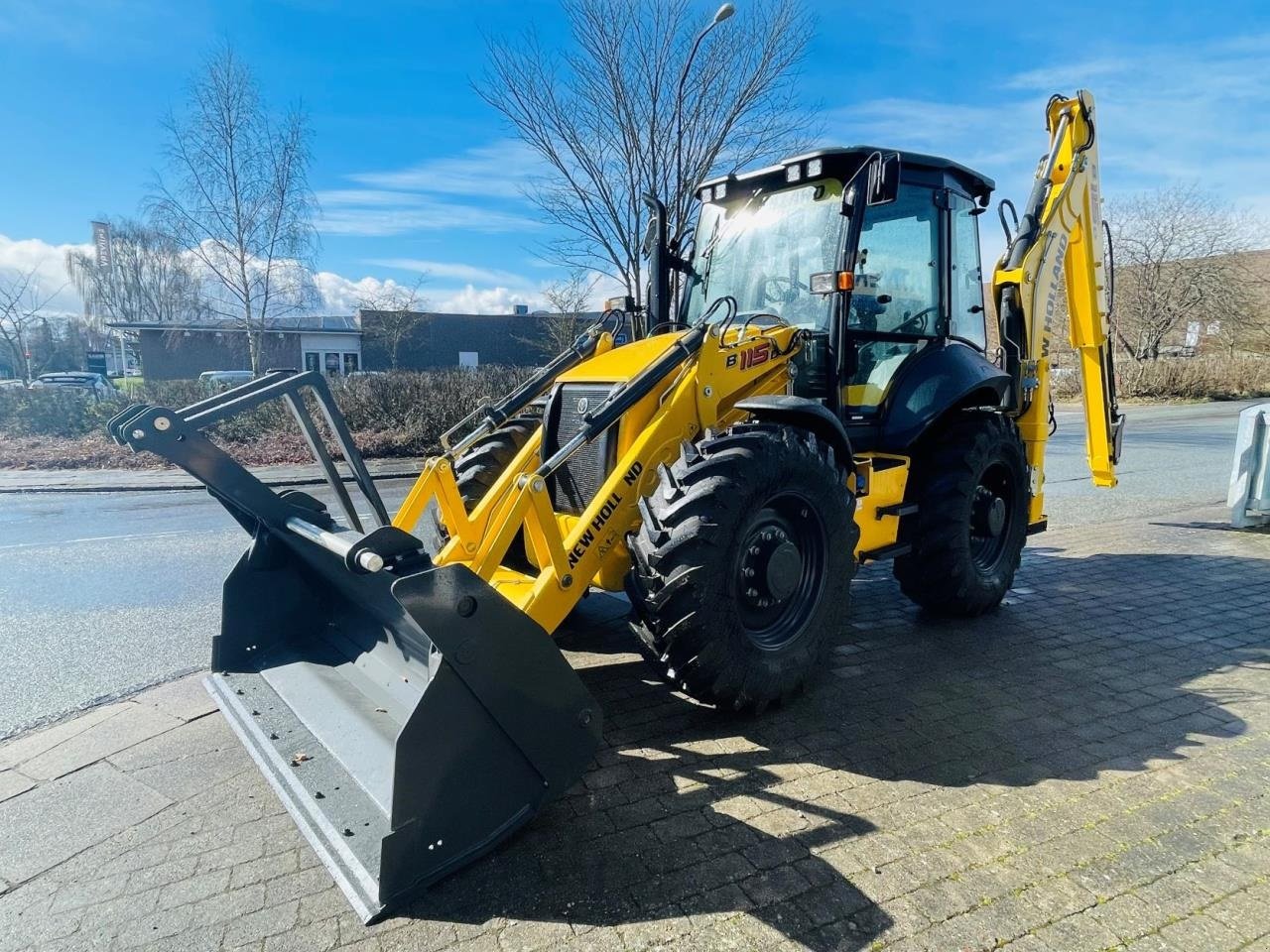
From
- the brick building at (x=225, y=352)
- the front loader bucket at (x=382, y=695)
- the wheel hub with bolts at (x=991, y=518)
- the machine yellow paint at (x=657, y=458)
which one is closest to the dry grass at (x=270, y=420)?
the machine yellow paint at (x=657, y=458)

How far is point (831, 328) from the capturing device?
15.2 ft

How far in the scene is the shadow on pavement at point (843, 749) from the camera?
8.50 ft

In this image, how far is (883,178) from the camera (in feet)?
13.5

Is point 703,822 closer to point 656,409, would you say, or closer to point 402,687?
point 402,687

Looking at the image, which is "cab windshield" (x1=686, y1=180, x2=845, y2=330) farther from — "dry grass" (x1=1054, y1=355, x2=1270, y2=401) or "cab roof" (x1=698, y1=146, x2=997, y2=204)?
"dry grass" (x1=1054, y1=355, x2=1270, y2=401)

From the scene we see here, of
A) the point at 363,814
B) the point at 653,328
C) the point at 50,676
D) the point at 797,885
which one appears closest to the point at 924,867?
the point at 797,885

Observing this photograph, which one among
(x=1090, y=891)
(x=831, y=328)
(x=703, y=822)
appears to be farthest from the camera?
(x=831, y=328)

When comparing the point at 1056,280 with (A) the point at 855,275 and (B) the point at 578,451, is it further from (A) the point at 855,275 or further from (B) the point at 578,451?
(B) the point at 578,451

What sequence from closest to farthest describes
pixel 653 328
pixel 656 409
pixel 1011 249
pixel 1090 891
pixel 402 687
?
pixel 1090 891, pixel 402 687, pixel 656 409, pixel 653 328, pixel 1011 249

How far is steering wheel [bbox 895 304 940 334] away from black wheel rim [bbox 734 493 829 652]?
1.79m

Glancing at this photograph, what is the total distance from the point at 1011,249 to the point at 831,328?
2106 mm

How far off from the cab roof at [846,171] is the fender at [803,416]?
1474mm

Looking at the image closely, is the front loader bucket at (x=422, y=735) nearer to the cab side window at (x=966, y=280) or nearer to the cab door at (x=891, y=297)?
the cab door at (x=891, y=297)

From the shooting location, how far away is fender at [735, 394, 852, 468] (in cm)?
389
